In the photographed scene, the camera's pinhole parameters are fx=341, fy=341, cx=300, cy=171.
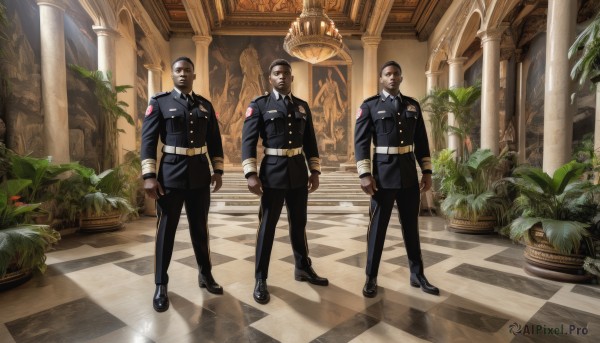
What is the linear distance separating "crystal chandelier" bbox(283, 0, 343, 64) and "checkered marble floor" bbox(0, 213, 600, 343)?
598 cm

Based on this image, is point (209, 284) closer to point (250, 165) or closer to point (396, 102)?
point (250, 165)

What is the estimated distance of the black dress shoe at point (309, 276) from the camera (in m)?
3.11

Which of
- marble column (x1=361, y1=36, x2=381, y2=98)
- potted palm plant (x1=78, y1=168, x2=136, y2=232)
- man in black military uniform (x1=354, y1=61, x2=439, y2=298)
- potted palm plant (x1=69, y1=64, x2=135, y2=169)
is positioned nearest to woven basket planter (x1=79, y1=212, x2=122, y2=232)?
potted palm plant (x1=78, y1=168, x2=136, y2=232)

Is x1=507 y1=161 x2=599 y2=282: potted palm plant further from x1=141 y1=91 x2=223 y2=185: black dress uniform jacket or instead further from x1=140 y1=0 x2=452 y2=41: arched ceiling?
x1=140 y1=0 x2=452 y2=41: arched ceiling

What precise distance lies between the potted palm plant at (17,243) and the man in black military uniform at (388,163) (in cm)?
305

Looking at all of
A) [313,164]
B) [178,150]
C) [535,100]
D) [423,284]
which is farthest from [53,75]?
[535,100]

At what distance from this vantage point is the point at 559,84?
4316 millimetres

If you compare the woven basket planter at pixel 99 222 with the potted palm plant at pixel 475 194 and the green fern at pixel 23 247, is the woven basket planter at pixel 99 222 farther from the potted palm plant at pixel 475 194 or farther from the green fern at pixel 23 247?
the potted palm plant at pixel 475 194

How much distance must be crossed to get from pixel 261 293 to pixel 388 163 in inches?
58.3

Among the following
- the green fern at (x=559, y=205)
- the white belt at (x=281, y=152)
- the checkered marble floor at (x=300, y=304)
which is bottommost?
the checkered marble floor at (x=300, y=304)

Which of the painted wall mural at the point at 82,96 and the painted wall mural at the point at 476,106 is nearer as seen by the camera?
the painted wall mural at the point at 82,96

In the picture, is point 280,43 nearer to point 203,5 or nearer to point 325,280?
point 203,5

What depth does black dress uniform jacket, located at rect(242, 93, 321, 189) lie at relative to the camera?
2809mm

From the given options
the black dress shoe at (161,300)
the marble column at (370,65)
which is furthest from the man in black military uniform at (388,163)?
the marble column at (370,65)
